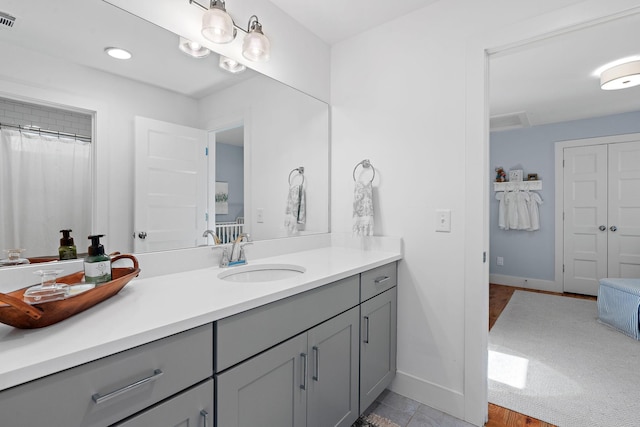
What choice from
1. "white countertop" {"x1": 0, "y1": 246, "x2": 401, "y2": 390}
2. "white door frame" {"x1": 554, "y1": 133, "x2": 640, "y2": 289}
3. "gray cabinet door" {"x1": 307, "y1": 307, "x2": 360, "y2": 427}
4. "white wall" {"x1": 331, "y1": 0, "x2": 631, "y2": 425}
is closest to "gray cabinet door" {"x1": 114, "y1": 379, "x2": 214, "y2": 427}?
"white countertop" {"x1": 0, "y1": 246, "x2": 401, "y2": 390}

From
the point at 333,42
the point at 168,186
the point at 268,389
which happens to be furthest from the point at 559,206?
the point at 168,186

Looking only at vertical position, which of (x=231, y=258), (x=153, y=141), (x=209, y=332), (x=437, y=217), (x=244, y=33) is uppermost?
(x=244, y=33)

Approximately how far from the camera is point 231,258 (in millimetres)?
1568

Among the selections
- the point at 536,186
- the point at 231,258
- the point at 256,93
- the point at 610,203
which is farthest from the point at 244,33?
the point at 610,203

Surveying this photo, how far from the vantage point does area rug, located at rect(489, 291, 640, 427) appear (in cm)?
174

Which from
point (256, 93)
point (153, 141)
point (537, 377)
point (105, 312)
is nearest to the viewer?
point (105, 312)

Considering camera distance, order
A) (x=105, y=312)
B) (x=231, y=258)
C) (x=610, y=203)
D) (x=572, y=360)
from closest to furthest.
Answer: (x=105, y=312)
(x=231, y=258)
(x=572, y=360)
(x=610, y=203)

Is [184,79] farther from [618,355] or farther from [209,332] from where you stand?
[618,355]

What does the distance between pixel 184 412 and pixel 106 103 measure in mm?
1141

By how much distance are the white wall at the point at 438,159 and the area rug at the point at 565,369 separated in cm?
48

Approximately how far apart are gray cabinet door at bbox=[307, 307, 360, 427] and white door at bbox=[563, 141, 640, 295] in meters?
4.27

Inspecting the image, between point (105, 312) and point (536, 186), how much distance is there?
16.9ft

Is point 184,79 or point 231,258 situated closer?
point 184,79

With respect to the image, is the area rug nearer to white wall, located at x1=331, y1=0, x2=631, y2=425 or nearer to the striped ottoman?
the striped ottoman
